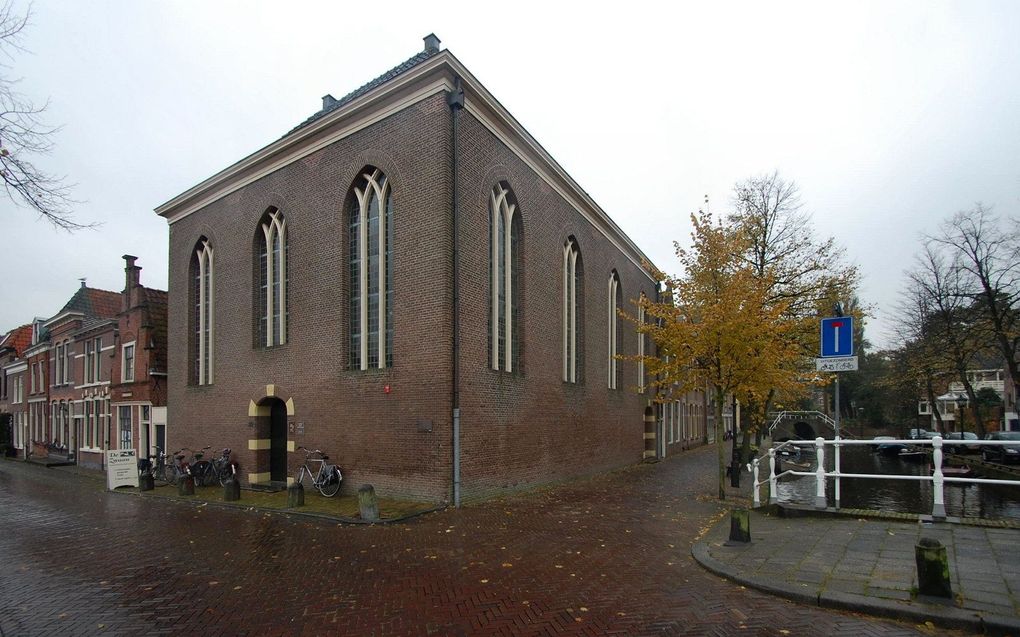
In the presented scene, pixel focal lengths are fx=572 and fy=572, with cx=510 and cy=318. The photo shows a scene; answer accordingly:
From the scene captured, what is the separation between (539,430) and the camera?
16281 mm

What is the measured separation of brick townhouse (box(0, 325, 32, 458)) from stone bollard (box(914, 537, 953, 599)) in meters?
46.4

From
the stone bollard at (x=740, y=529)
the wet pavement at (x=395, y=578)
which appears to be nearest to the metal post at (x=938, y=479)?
the stone bollard at (x=740, y=529)

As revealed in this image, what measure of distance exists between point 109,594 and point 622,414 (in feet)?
62.8

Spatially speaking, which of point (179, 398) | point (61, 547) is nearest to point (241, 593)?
point (61, 547)

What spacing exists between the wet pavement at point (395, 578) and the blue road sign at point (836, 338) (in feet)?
12.4

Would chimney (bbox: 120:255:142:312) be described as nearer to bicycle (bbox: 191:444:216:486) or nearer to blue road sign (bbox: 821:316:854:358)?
bicycle (bbox: 191:444:216:486)

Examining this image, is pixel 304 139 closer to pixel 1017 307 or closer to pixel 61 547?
pixel 61 547

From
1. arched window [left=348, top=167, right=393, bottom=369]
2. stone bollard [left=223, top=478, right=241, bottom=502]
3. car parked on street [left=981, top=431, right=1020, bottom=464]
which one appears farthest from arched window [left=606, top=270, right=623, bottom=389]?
car parked on street [left=981, top=431, right=1020, bottom=464]

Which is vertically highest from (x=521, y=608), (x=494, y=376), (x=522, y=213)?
(x=522, y=213)

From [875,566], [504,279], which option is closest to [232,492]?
[504,279]

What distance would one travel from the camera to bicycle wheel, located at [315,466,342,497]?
1401cm

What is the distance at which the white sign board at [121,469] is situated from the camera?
1806cm

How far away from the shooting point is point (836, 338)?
32.8 feet

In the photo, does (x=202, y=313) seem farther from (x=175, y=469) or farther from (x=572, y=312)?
(x=572, y=312)
